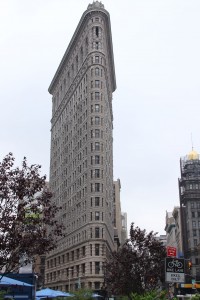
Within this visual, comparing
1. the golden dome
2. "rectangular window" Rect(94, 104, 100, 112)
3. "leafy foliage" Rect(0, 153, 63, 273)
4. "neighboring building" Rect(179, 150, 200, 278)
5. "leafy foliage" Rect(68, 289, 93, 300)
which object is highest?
the golden dome

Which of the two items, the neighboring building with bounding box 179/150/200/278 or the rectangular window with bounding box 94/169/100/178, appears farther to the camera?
the neighboring building with bounding box 179/150/200/278

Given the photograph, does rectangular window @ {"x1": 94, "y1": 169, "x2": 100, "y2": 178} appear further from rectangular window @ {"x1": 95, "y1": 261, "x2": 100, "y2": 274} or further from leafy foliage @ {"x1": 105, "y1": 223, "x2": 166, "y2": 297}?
leafy foliage @ {"x1": 105, "y1": 223, "x2": 166, "y2": 297}

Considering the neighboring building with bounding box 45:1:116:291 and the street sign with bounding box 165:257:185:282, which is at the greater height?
the neighboring building with bounding box 45:1:116:291

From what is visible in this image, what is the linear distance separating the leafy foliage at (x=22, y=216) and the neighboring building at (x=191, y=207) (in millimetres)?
111036

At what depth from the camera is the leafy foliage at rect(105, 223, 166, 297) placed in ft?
107

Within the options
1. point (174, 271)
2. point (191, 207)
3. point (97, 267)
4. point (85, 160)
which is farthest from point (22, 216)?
point (191, 207)

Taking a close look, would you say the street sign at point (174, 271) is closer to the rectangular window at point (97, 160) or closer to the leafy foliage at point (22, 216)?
the leafy foliage at point (22, 216)

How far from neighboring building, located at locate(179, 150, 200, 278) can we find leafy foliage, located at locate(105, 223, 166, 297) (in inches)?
3516

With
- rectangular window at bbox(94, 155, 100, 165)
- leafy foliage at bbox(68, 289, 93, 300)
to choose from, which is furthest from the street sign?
rectangular window at bbox(94, 155, 100, 165)

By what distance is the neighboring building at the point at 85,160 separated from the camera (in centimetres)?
8538

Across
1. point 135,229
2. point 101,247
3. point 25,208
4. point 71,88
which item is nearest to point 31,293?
point 25,208

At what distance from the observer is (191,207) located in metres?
130

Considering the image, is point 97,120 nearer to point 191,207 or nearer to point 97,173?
point 97,173

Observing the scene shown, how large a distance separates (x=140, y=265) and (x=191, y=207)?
10014 cm
